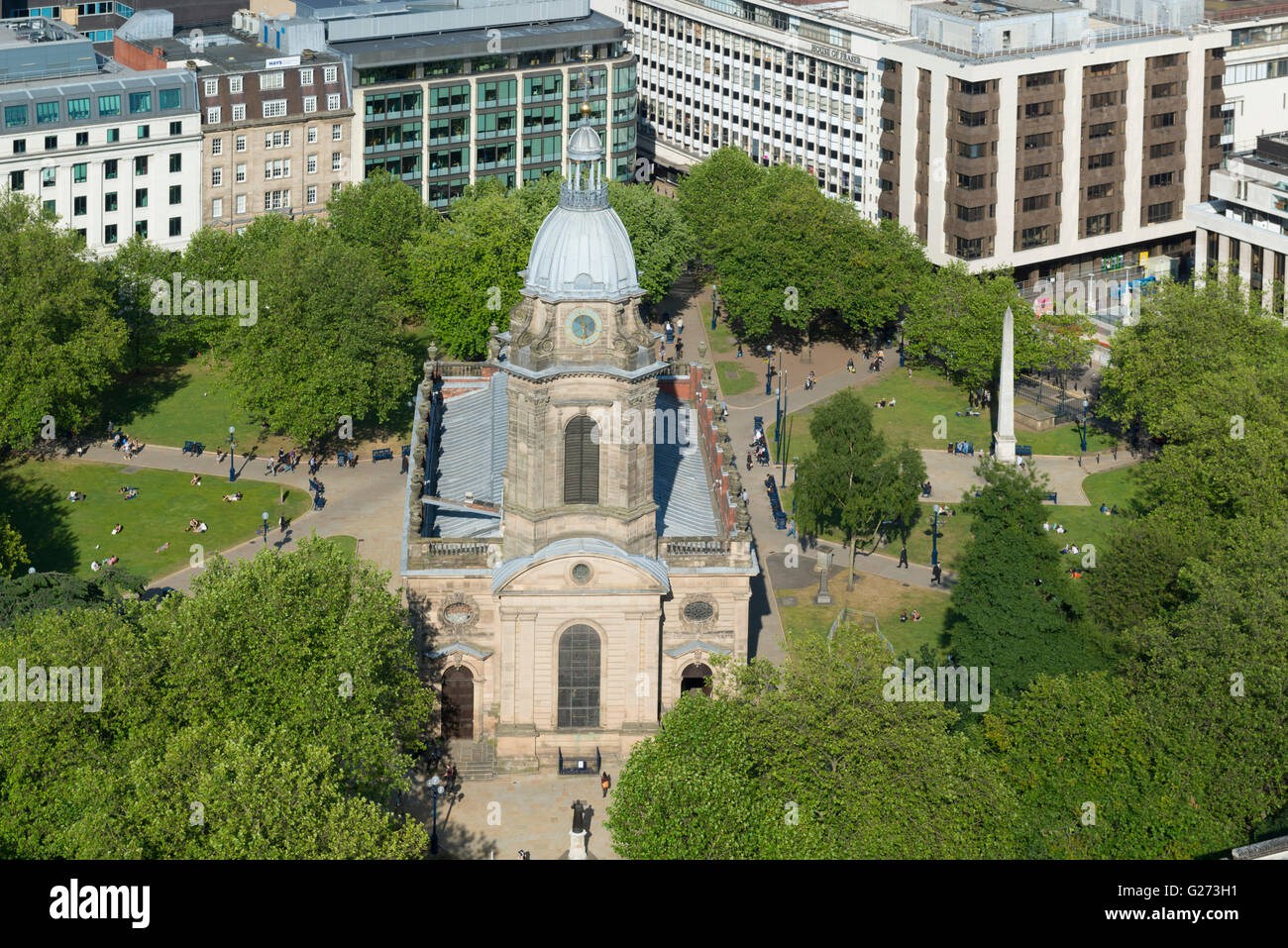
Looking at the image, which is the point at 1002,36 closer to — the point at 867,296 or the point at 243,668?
the point at 867,296

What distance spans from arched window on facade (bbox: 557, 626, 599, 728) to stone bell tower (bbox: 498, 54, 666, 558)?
21.9 feet

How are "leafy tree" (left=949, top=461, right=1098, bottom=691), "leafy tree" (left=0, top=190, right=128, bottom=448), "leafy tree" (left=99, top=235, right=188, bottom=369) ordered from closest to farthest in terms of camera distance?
"leafy tree" (left=949, top=461, right=1098, bottom=691) < "leafy tree" (left=0, top=190, right=128, bottom=448) < "leafy tree" (left=99, top=235, right=188, bottom=369)

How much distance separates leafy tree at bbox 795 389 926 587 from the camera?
5517 inches

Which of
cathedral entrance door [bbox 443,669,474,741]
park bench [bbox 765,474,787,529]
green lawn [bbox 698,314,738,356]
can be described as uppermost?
cathedral entrance door [bbox 443,669,474,741]

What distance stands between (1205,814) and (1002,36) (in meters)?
107

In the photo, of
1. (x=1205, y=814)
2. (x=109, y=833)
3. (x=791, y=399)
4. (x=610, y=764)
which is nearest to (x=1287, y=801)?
(x=1205, y=814)

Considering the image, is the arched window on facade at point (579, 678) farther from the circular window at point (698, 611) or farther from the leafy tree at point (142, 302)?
the leafy tree at point (142, 302)

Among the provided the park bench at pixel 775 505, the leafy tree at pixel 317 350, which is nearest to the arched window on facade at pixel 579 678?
the park bench at pixel 775 505

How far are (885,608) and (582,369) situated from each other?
1507 inches

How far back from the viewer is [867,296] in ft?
610

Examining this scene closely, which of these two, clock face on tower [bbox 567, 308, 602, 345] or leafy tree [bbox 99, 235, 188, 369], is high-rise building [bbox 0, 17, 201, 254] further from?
clock face on tower [bbox 567, 308, 602, 345]

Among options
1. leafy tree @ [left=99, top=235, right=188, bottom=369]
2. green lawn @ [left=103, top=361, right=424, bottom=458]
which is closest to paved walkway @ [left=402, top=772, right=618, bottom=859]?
green lawn @ [left=103, top=361, right=424, bottom=458]

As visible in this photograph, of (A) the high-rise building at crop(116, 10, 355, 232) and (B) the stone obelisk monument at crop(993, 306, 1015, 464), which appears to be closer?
(B) the stone obelisk monument at crop(993, 306, 1015, 464)

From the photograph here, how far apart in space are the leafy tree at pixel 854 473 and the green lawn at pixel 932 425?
2291cm
